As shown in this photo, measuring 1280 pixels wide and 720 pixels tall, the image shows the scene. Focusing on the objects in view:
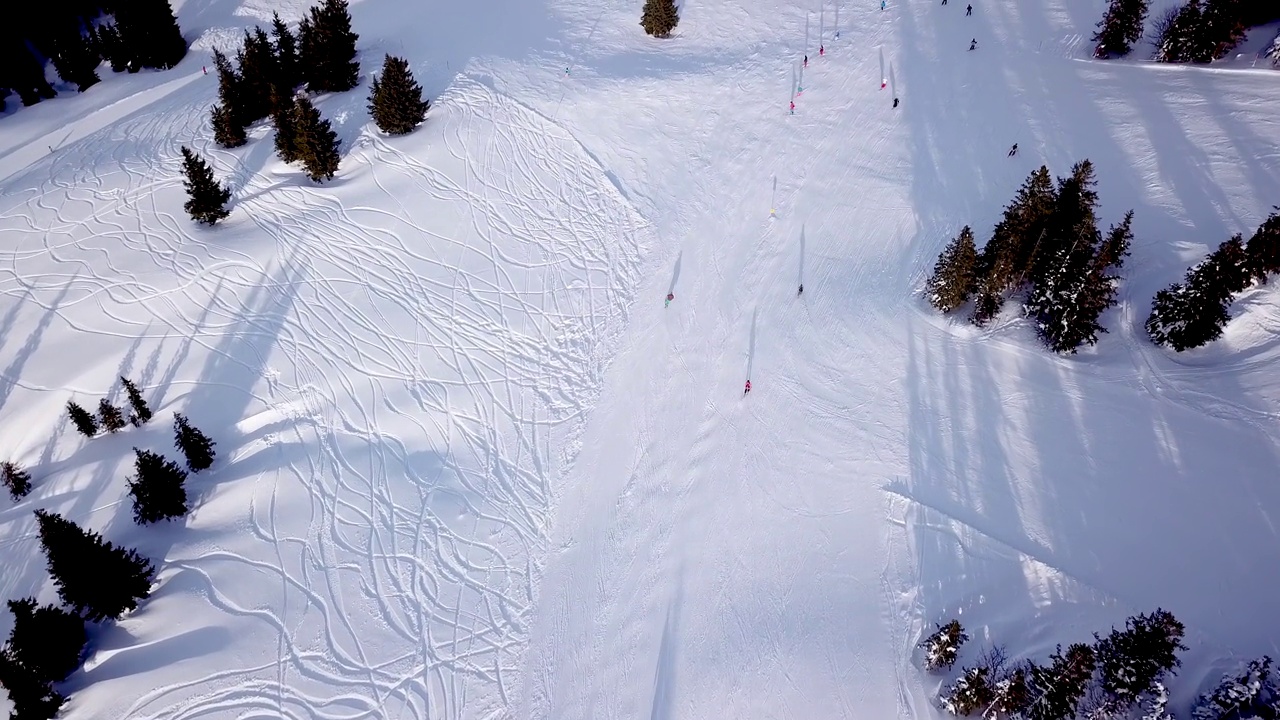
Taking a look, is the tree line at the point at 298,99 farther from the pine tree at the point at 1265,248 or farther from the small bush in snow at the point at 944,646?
the pine tree at the point at 1265,248

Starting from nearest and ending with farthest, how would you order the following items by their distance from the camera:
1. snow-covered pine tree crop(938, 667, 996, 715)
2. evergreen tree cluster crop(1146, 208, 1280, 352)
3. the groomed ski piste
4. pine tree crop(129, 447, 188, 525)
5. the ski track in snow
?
snow-covered pine tree crop(938, 667, 996, 715), the groomed ski piste, the ski track in snow, pine tree crop(129, 447, 188, 525), evergreen tree cluster crop(1146, 208, 1280, 352)

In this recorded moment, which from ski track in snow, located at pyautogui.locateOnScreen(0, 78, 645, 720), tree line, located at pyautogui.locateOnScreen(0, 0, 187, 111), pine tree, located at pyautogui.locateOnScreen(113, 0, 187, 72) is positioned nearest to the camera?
ski track in snow, located at pyautogui.locateOnScreen(0, 78, 645, 720)

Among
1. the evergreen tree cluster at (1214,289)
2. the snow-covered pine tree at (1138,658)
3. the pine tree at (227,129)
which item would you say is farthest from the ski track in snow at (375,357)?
the evergreen tree cluster at (1214,289)

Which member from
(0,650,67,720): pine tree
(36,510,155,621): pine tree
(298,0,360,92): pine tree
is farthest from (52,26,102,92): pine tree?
(0,650,67,720): pine tree

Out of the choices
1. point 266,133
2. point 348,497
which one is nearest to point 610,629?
point 348,497

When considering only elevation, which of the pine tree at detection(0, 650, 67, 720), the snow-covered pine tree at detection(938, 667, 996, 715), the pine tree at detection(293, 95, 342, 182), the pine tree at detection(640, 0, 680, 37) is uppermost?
the pine tree at detection(640, 0, 680, 37)

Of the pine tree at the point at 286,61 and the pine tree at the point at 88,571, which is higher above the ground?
the pine tree at the point at 286,61

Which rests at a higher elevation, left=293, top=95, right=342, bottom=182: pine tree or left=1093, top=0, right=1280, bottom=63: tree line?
left=293, top=95, right=342, bottom=182: pine tree

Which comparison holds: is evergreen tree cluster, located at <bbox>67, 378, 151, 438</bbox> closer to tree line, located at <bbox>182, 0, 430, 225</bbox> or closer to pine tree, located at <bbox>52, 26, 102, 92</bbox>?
tree line, located at <bbox>182, 0, 430, 225</bbox>
